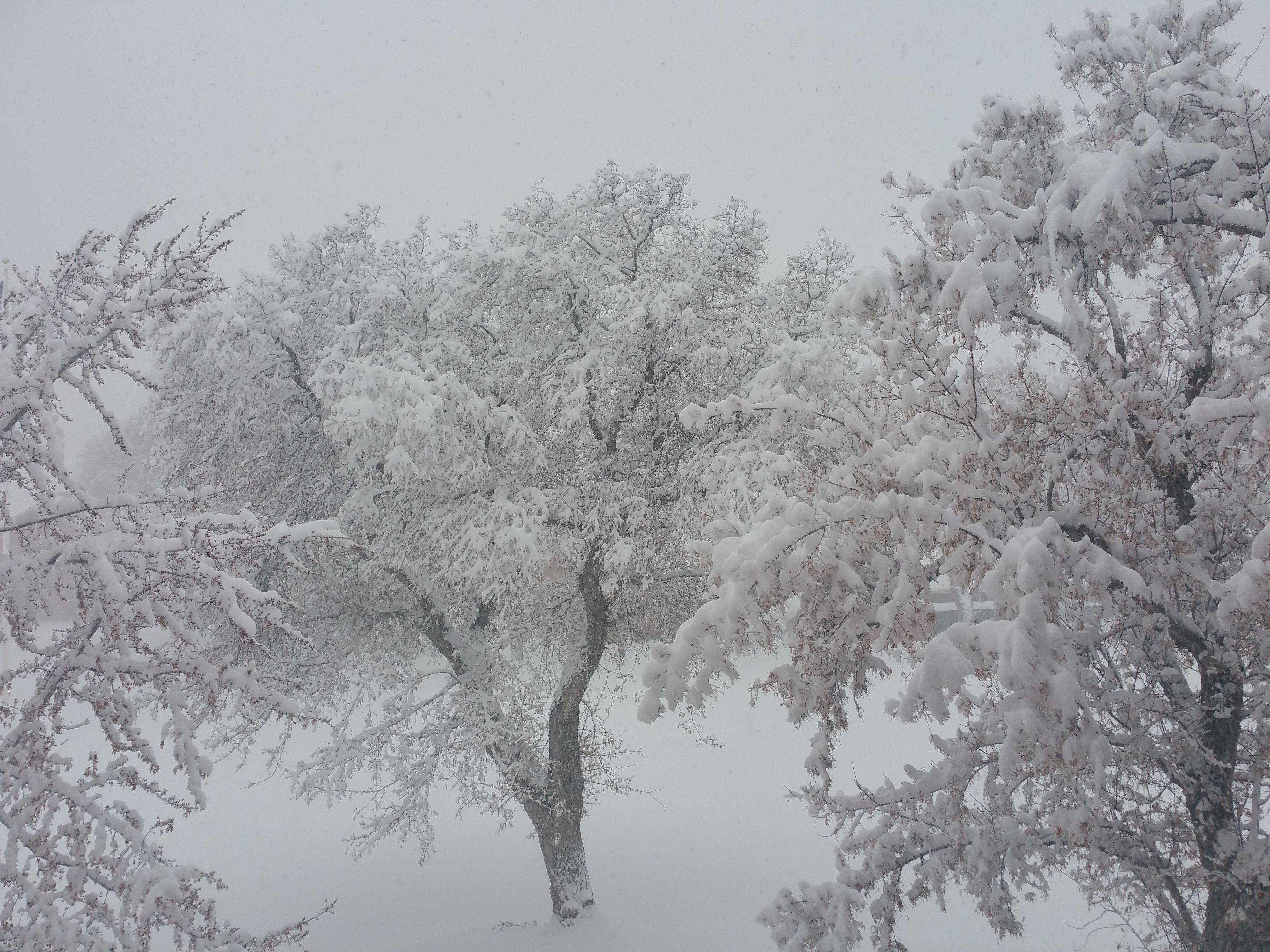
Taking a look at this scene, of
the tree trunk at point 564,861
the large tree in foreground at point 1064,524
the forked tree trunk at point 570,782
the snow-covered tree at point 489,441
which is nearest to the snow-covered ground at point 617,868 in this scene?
the tree trunk at point 564,861

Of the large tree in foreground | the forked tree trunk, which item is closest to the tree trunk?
the forked tree trunk

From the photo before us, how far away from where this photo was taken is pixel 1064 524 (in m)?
4.01

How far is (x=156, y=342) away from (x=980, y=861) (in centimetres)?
952

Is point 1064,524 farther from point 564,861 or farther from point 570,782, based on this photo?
point 564,861

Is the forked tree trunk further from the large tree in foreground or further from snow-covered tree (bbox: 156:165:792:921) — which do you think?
the large tree in foreground

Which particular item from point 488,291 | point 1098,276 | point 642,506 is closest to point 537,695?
point 642,506

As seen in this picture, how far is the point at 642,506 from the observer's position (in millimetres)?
9211

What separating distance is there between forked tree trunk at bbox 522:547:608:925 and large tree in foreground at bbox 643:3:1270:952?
5.20 m

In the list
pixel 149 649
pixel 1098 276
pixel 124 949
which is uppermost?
pixel 1098 276

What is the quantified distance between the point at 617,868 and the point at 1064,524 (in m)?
11.7

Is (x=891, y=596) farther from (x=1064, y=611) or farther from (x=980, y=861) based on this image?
(x=980, y=861)

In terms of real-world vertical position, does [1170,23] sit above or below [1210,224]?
above

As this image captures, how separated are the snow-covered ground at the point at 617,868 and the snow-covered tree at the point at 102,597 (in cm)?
517

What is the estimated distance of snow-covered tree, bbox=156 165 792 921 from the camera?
906 centimetres
